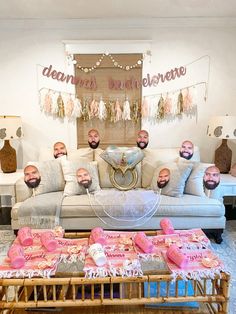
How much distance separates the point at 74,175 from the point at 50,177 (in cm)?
27

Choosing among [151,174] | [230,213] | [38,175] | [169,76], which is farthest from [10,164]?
[230,213]

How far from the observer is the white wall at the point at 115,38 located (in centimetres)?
354

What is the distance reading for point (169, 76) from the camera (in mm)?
3645

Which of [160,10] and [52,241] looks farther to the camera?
[160,10]

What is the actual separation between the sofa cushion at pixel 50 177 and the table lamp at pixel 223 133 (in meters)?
1.84

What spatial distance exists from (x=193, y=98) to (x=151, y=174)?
1170 millimetres

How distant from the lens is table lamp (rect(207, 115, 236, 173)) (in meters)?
3.29

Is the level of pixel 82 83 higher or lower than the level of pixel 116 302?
higher

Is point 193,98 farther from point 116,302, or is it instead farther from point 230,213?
point 116,302

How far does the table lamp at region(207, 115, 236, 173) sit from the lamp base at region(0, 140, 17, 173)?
2.44 m

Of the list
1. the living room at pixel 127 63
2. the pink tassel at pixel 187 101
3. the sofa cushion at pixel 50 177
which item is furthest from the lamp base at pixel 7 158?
the pink tassel at pixel 187 101

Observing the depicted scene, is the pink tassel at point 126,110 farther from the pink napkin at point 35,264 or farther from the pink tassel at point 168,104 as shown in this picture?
the pink napkin at point 35,264

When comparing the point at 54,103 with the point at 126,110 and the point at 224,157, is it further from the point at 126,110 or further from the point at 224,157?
the point at 224,157

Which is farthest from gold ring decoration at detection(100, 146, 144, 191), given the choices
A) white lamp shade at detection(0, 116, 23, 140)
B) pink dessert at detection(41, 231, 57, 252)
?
pink dessert at detection(41, 231, 57, 252)
